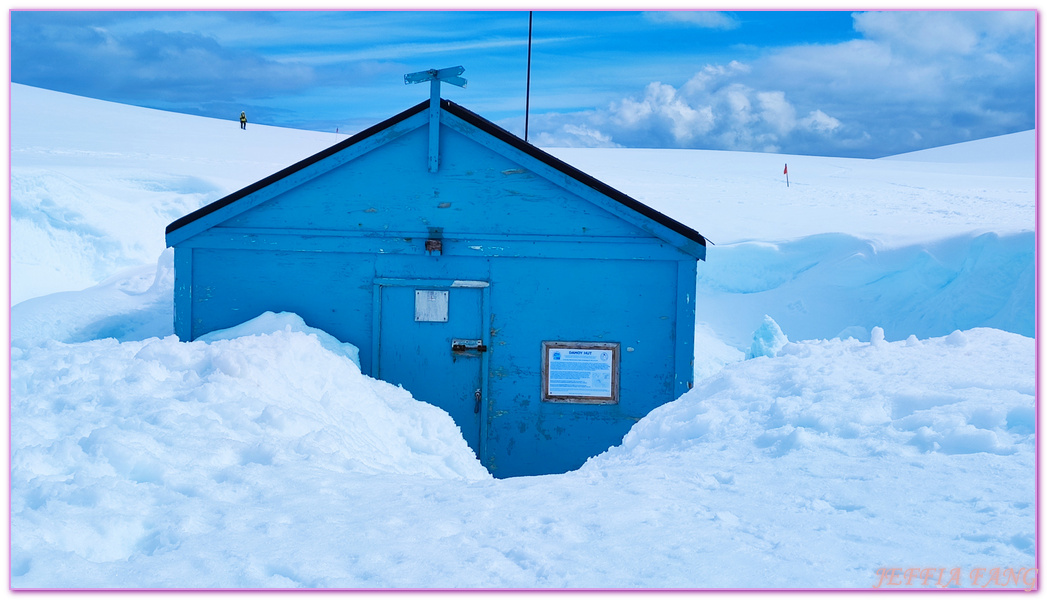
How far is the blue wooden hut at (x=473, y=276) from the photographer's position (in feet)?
25.8

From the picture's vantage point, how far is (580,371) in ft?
27.0

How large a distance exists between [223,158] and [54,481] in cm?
3260

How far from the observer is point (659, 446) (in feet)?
16.6

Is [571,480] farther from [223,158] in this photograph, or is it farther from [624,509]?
[223,158]

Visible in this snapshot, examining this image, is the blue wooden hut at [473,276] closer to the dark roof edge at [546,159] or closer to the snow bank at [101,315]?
the dark roof edge at [546,159]

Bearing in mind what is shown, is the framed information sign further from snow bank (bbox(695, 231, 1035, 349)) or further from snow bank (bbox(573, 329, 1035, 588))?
snow bank (bbox(695, 231, 1035, 349))

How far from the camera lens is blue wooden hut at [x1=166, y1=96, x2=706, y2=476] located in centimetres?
787

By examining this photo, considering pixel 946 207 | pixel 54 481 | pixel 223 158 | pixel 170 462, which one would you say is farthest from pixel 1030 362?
pixel 223 158

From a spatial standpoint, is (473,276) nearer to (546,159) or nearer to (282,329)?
(546,159)

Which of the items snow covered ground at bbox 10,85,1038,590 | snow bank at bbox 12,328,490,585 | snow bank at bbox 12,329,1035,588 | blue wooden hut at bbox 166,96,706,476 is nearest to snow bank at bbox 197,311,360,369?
snow covered ground at bbox 10,85,1038,590

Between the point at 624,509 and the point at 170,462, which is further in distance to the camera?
the point at 170,462

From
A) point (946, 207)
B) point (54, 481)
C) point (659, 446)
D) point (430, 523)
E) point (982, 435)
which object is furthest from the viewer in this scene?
point (946, 207)

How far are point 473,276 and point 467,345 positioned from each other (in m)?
0.71

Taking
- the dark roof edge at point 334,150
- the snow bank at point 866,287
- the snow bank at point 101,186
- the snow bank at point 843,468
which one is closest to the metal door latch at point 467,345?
the dark roof edge at point 334,150
